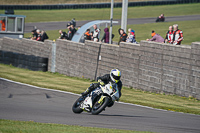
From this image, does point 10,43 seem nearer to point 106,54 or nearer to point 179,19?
point 106,54

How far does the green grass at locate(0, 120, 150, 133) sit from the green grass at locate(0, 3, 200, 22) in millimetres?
39443

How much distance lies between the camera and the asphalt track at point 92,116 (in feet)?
28.2

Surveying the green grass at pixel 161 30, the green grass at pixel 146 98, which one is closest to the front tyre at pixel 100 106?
the green grass at pixel 146 98

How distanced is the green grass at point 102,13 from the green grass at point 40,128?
39.4m

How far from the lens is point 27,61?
23547 millimetres

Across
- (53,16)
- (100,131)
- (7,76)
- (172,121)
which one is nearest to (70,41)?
(7,76)

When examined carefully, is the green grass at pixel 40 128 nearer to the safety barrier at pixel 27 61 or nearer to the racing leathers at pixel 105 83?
the racing leathers at pixel 105 83

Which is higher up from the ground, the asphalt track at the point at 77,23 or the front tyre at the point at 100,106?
the asphalt track at the point at 77,23

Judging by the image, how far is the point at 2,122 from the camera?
310 inches

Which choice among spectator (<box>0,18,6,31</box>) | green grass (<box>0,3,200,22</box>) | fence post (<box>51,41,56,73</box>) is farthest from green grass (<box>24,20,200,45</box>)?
fence post (<box>51,41,56,73</box>)

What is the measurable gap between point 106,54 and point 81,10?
34.8m

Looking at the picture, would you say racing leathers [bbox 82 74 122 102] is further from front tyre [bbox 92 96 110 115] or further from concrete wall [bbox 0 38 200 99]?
concrete wall [bbox 0 38 200 99]

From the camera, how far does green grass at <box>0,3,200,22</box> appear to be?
4787cm

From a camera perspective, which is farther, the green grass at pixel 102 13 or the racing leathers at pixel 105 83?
the green grass at pixel 102 13
